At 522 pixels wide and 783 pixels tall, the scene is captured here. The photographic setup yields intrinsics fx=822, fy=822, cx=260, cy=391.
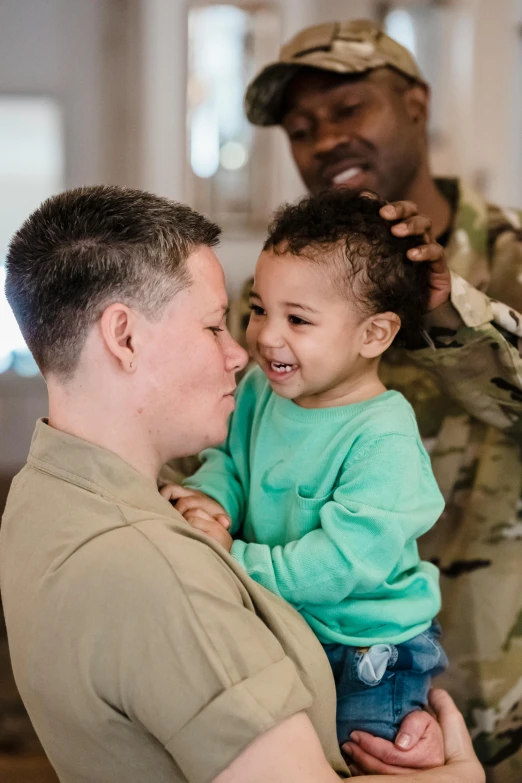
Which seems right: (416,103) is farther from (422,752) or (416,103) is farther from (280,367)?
(422,752)

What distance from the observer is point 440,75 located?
10.4 ft

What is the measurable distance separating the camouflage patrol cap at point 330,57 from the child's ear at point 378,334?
0.73m

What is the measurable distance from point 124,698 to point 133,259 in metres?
0.53

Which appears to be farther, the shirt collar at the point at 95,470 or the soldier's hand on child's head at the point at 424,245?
the soldier's hand on child's head at the point at 424,245

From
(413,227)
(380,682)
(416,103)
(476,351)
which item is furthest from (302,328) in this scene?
(416,103)

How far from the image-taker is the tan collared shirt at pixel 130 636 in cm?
88

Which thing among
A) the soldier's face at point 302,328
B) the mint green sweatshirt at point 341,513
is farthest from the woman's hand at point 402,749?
the soldier's face at point 302,328

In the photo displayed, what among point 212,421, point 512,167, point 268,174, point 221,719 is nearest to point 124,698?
point 221,719

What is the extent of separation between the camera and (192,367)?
43.9 inches

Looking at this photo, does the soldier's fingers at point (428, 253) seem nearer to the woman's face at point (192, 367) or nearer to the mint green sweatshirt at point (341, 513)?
the mint green sweatshirt at point (341, 513)

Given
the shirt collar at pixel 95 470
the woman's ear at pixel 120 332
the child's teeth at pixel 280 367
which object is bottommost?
the shirt collar at pixel 95 470

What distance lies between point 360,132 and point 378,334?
0.69 meters

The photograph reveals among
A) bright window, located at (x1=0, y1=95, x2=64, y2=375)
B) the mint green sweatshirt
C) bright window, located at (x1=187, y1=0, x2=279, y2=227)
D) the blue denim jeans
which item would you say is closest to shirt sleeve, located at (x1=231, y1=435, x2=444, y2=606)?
the mint green sweatshirt

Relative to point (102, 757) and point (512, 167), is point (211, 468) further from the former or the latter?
point (512, 167)
